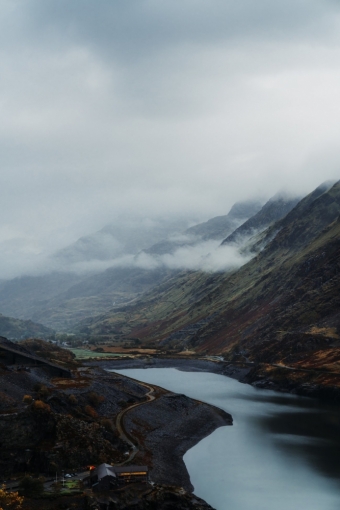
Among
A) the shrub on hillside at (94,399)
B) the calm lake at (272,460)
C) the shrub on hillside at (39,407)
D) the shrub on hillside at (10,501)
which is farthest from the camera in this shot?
the shrub on hillside at (94,399)

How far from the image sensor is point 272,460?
108375 millimetres

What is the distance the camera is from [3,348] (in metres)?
153

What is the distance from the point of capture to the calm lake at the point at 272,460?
8894 centimetres

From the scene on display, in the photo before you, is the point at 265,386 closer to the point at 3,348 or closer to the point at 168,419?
the point at 168,419

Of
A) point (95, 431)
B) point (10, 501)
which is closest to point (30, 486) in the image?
point (10, 501)

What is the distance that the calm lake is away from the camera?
292 feet

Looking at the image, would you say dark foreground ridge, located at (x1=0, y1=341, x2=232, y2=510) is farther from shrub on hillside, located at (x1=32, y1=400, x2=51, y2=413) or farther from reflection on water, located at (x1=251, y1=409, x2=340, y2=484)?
reflection on water, located at (x1=251, y1=409, x2=340, y2=484)

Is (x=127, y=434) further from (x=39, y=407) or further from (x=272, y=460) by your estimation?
(x=272, y=460)

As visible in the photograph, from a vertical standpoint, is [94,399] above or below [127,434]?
above

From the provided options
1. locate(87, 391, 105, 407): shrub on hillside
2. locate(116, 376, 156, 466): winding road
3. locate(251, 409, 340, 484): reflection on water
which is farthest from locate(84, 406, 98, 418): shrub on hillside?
locate(251, 409, 340, 484): reflection on water

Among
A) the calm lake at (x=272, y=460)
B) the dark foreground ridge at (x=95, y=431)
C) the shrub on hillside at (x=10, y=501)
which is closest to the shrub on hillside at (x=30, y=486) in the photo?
the dark foreground ridge at (x=95, y=431)

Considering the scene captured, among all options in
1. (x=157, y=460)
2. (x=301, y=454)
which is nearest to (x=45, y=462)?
(x=157, y=460)

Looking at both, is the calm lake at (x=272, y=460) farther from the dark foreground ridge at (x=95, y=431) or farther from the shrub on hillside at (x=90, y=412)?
the shrub on hillside at (x=90, y=412)

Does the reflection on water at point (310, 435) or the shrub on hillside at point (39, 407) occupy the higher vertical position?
the shrub on hillside at point (39, 407)
